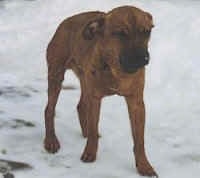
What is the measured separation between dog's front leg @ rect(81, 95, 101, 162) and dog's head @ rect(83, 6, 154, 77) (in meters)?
0.58

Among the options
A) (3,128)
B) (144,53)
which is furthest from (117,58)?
(3,128)

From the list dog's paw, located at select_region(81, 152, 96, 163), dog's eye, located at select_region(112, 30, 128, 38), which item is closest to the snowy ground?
dog's paw, located at select_region(81, 152, 96, 163)

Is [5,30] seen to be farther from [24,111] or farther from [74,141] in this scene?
[74,141]

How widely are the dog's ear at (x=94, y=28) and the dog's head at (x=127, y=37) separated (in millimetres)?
19

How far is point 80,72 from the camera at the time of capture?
616cm

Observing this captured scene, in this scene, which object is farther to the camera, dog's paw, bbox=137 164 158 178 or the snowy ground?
the snowy ground

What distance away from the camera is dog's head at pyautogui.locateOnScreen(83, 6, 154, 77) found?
16.7 feet

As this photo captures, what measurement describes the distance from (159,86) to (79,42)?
2.16 meters

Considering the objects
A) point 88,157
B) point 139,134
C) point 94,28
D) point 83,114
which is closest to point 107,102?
point 83,114

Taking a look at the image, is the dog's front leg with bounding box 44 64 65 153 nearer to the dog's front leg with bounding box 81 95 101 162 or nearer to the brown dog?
the brown dog

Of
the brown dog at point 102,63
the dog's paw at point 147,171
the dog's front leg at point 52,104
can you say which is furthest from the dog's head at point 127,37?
the dog's front leg at point 52,104

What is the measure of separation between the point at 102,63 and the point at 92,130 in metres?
0.67

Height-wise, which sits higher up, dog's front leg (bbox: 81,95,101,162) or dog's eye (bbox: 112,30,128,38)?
dog's eye (bbox: 112,30,128,38)

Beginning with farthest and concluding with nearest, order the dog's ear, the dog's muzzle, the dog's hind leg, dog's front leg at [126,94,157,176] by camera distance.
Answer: the dog's hind leg, dog's front leg at [126,94,157,176], the dog's ear, the dog's muzzle
